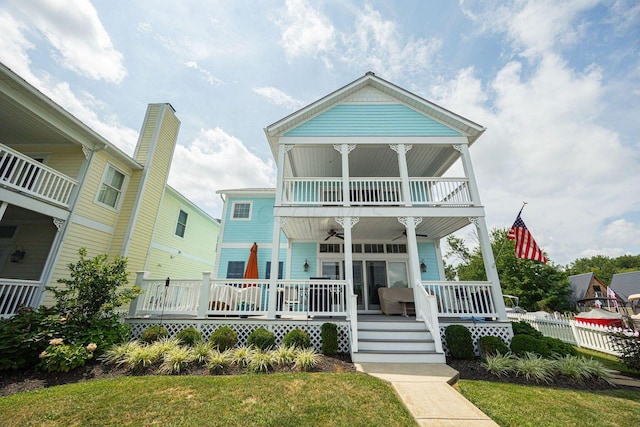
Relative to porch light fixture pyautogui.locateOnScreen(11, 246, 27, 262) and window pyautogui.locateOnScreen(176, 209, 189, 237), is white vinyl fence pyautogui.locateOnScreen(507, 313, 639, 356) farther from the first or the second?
porch light fixture pyautogui.locateOnScreen(11, 246, 27, 262)

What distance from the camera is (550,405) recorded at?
3.74m

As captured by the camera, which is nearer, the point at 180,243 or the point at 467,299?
the point at 467,299

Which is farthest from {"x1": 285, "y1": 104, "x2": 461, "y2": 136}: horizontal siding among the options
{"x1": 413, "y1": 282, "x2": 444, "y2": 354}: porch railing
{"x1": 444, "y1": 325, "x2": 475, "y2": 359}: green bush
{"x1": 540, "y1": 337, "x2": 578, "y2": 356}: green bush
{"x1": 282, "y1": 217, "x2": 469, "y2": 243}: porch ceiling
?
{"x1": 540, "y1": 337, "x2": 578, "y2": 356}: green bush

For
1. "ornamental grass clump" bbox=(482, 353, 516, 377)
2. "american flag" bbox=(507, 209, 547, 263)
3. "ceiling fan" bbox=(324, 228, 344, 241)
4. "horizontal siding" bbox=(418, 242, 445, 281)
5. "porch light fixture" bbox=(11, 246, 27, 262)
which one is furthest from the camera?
"horizontal siding" bbox=(418, 242, 445, 281)

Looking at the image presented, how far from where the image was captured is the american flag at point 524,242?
761 centimetres

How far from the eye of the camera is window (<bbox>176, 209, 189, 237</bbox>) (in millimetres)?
13070

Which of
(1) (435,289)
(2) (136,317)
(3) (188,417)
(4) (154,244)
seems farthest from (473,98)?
(4) (154,244)

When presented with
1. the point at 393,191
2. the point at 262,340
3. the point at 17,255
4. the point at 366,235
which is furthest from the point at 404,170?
the point at 17,255

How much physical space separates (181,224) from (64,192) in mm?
6067

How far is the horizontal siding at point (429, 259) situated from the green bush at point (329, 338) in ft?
18.4

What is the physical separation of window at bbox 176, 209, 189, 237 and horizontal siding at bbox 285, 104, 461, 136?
8.52 metres

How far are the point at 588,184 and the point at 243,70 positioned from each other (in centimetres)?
1652

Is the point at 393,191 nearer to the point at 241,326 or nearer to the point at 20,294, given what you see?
the point at 241,326

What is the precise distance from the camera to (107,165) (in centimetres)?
863
